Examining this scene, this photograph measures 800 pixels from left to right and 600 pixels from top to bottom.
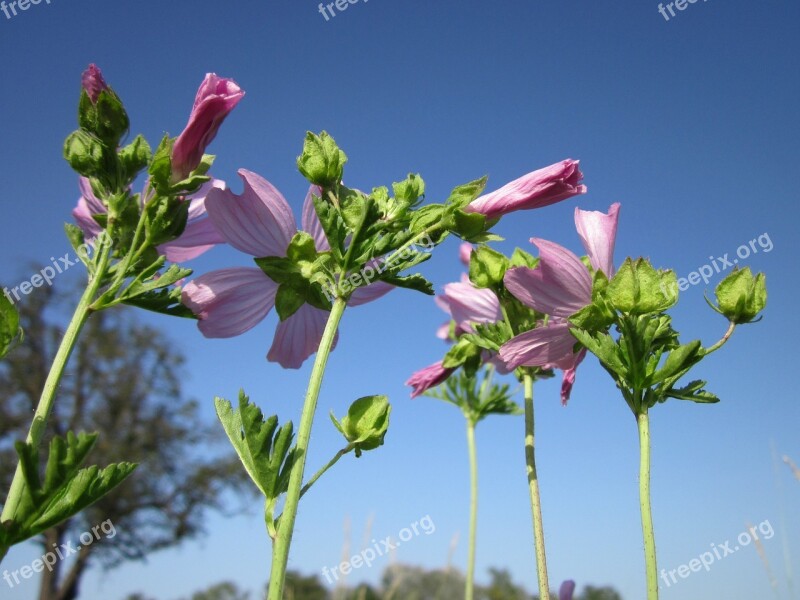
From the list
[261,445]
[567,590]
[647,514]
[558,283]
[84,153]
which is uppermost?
[84,153]

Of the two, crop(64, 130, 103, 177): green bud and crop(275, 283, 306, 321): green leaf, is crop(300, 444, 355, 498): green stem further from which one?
crop(64, 130, 103, 177): green bud

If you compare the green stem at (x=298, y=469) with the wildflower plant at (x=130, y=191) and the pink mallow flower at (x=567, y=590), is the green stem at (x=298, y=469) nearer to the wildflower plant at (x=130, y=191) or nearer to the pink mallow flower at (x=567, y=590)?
the wildflower plant at (x=130, y=191)

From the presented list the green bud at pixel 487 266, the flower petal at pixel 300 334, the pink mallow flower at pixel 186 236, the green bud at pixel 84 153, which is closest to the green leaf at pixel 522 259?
the green bud at pixel 487 266

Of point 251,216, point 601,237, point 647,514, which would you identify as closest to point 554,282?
point 601,237

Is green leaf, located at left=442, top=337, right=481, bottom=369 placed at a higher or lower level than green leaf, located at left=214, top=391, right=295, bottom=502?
higher

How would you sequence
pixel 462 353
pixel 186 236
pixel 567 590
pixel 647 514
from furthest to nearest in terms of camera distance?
1. pixel 462 353
2. pixel 567 590
3. pixel 186 236
4. pixel 647 514

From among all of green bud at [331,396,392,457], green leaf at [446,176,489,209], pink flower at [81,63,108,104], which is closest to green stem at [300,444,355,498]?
green bud at [331,396,392,457]

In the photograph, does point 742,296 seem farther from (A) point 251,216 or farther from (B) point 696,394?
(A) point 251,216

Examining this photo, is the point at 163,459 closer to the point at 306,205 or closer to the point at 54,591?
the point at 54,591
